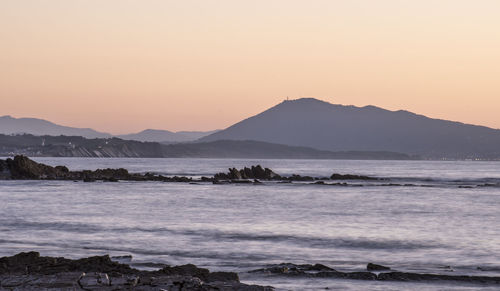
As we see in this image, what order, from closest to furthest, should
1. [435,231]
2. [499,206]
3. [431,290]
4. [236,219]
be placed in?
[431,290], [435,231], [236,219], [499,206]

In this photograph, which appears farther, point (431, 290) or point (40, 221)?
point (40, 221)

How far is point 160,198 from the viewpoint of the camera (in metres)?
53.7

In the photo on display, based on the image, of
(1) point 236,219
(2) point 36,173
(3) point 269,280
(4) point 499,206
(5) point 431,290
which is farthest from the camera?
(2) point 36,173

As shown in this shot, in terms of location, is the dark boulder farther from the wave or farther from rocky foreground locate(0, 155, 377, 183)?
the wave

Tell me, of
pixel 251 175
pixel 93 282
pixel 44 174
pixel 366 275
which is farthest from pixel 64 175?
pixel 93 282

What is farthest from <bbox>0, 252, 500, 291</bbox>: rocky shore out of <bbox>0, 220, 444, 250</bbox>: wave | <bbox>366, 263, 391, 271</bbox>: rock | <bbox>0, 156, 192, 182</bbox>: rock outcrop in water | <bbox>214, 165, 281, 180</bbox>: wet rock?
<bbox>214, 165, 281, 180</bbox>: wet rock

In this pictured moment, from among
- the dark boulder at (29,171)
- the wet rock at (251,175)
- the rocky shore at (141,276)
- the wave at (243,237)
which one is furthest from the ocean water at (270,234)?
the wet rock at (251,175)

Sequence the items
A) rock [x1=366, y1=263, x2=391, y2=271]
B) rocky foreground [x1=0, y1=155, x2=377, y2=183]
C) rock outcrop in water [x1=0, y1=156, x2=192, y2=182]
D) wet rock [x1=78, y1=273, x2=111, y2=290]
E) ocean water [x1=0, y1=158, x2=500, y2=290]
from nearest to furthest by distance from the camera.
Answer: wet rock [x1=78, y1=273, x2=111, y2=290]
rock [x1=366, y1=263, x2=391, y2=271]
ocean water [x1=0, y1=158, x2=500, y2=290]
rocky foreground [x1=0, y1=155, x2=377, y2=183]
rock outcrop in water [x1=0, y1=156, x2=192, y2=182]

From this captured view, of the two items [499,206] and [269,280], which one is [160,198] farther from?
[269,280]

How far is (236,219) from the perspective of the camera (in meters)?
36.4

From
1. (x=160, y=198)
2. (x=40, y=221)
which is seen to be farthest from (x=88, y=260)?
(x=160, y=198)

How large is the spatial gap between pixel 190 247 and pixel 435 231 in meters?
11.4

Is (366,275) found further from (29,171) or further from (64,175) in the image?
(64,175)

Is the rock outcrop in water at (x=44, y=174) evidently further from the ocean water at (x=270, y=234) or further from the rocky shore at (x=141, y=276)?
the rocky shore at (x=141, y=276)
